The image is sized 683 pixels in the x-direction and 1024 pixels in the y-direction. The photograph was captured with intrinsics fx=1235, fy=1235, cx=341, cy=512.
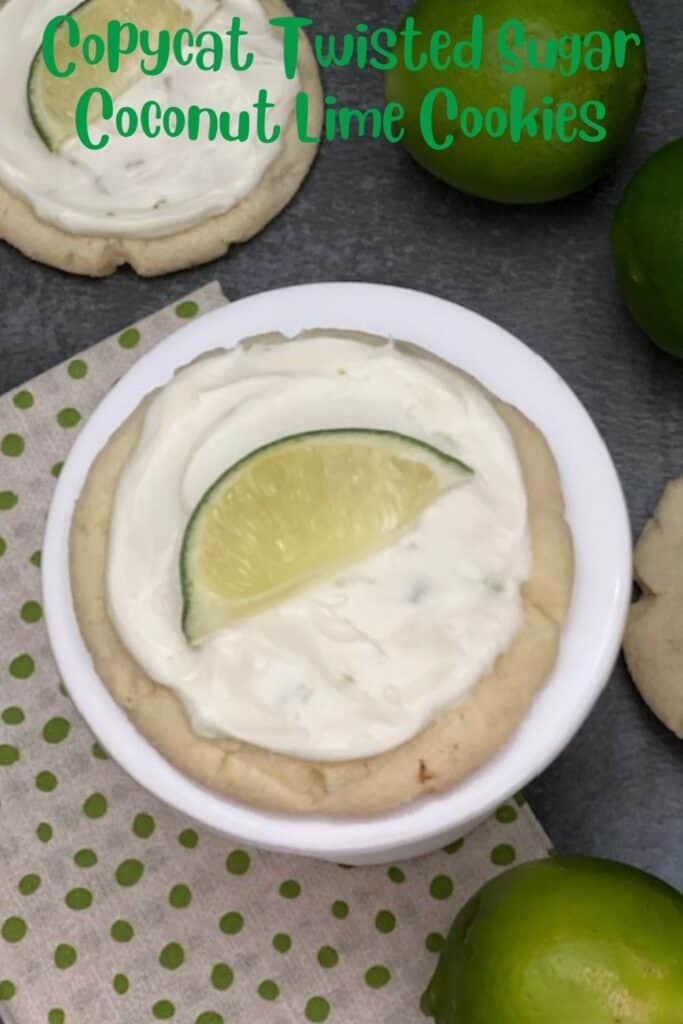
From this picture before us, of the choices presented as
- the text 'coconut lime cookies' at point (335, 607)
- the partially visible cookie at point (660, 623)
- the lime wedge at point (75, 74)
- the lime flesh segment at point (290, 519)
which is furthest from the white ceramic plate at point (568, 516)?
the lime wedge at point (75, 74)

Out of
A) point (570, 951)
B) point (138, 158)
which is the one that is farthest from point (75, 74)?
point (570, 951)

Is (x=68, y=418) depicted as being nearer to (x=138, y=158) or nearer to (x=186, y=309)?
(x=186, y=309)

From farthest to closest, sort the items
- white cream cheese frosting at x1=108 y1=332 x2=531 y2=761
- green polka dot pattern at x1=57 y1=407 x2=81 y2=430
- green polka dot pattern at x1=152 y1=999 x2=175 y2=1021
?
green polka dot pattern at x1=57 y1=407 x2=81 y2=430 < green polka dot pattern at x1=152 y1=999 x2=175 y2=1021 < white cream cheese frosting at x1=108 y1=332 x2=531 y2=761

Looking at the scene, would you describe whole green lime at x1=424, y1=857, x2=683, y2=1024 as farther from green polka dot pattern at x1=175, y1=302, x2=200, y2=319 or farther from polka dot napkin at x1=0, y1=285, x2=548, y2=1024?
green polka dot pattern at x1=175, y1=302, x2=200, y2=319

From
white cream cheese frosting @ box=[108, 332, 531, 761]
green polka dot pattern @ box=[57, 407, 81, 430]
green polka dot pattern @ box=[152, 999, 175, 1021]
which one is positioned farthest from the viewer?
green polka dot pattern @ box=[57, 407, 81, 430]

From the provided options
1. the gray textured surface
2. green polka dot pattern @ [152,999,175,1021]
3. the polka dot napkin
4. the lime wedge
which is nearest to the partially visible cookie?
the gray textured surface

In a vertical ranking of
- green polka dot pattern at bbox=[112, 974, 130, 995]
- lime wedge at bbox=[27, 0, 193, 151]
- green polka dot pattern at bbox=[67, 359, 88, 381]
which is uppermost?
lime wedge at bbox=[27, 0, 193, 151]
